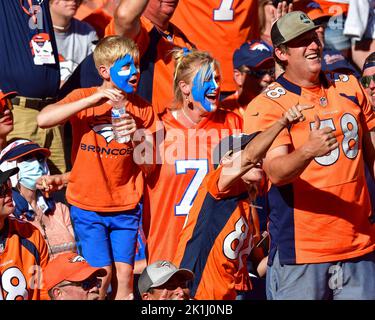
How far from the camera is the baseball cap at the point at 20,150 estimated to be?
24.8 feet

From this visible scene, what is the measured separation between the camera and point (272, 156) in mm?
6098

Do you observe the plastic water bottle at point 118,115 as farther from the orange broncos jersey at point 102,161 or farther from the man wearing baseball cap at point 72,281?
the man wearing baseball cap at point 72,281

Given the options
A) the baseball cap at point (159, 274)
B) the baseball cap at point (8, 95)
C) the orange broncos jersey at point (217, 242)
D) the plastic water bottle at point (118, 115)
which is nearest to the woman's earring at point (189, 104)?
the plastic water bottle at point (118, 115)

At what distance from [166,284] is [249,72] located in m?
2.66

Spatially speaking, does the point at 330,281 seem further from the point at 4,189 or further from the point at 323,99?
the point at 4,189

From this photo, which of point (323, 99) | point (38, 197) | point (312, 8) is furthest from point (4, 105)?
point (312, 8)

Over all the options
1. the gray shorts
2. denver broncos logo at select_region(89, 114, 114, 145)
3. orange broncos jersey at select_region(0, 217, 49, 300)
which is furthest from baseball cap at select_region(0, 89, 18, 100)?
the gray shorts

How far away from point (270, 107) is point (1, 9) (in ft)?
9.13

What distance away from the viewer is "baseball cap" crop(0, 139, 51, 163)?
24.8ft

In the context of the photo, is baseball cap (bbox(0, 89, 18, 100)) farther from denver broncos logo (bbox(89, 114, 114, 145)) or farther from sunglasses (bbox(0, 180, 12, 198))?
sunglasses (bbox(0, 180, 12, 198))

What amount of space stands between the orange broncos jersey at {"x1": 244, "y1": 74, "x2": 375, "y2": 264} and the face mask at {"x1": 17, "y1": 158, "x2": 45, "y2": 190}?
1.93m

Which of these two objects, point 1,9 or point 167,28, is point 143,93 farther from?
point 1,9

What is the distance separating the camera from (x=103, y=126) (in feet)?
23.9
